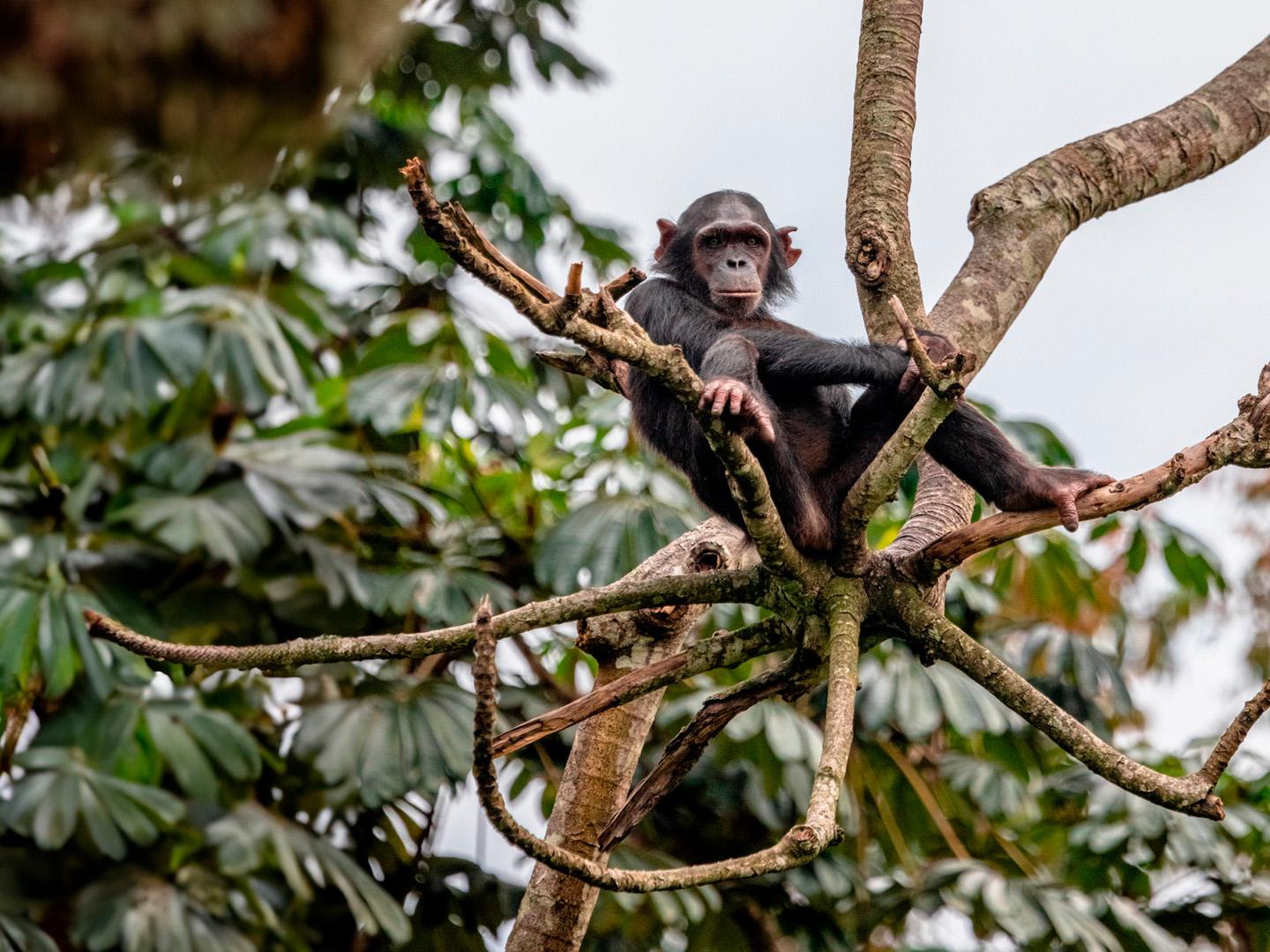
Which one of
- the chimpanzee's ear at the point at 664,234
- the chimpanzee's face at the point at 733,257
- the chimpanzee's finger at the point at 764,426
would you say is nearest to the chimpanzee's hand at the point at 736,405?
the chimpanzee's finger at the point at 764,426

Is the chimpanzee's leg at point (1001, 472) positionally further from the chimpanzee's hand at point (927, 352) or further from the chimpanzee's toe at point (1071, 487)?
the chimpanzee's hand at point (927, 352)

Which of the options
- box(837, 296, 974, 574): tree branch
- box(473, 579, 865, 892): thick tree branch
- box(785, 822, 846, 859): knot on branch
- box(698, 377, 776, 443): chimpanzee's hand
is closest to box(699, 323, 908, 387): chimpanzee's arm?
box(698, 377, 776, 443): chimpanzee's hand

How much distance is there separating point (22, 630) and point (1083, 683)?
3793mm

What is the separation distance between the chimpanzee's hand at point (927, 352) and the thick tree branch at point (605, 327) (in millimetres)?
515

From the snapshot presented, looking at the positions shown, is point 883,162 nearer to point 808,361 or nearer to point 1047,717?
point 808,361

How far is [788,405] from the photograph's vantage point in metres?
3.32

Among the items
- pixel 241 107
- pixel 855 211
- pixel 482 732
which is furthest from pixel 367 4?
pixel 855 211

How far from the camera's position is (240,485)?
479 cm

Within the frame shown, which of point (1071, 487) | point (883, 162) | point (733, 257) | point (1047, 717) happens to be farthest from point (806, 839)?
point (733, 257)

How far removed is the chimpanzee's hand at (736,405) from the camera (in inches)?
88.2

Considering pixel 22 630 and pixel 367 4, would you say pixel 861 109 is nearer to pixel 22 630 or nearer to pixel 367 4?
pixel 367 4

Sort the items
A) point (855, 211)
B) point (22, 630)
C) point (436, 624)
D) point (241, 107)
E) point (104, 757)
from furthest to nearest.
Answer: point (436, 624) → point (104, 757) → point (22, 630) → point (855, 211) → point (241, 107)

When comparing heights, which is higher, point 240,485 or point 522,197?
point 522,197

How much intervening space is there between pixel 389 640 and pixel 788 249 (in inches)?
86.6
